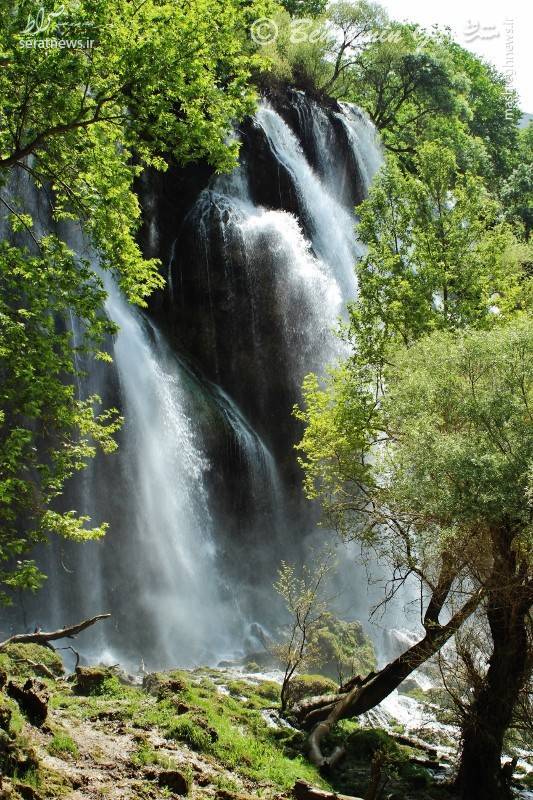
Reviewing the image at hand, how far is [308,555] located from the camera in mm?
25875

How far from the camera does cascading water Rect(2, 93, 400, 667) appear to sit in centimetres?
2009

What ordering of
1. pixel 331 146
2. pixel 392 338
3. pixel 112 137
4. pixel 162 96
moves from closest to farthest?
pixel 162 96
pixel 112 137
pixel 392 338
pixel 331 146

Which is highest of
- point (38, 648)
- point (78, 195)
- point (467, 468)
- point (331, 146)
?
point (331, 146)

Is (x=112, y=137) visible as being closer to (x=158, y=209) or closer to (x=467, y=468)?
(x=467, y=468)

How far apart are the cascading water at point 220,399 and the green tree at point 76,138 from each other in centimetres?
922

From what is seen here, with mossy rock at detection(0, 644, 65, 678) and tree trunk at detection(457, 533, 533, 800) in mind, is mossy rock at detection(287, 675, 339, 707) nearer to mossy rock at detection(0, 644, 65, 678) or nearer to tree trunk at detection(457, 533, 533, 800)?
tree trunk at detection(457, 533, 533, 800)

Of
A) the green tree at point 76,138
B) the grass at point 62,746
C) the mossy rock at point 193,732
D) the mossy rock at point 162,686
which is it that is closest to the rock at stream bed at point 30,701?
the grass at point 62,746

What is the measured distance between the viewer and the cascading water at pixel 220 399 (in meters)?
20.1

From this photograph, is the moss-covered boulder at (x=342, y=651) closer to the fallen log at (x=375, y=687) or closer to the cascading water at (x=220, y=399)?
the cascading water at (x=220, y=399)

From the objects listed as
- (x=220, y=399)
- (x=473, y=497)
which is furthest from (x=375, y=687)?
(x=220, y=399)

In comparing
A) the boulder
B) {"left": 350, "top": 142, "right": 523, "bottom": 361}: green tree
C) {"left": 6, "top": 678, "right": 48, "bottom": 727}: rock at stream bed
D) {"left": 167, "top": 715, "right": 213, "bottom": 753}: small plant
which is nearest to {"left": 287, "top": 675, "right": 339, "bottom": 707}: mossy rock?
the boulder

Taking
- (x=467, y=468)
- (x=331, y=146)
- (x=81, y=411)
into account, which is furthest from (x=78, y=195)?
(x=331, y=146)

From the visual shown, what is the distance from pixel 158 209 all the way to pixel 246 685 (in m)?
17.2

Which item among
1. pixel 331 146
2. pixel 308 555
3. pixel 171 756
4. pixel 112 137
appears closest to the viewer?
pixel 171 756
